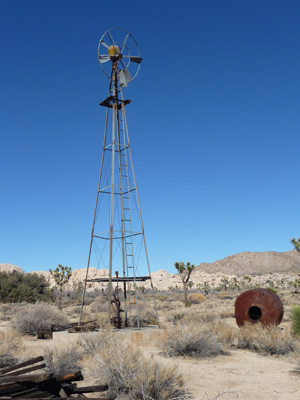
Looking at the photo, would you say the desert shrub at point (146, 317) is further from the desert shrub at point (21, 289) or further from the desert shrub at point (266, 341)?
the desert shrub at point (21, 289)

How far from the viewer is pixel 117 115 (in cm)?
1836

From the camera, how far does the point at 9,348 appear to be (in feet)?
35.3

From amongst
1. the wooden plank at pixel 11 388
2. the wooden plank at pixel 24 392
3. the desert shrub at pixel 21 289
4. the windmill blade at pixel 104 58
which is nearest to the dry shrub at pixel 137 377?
the wooden plank at pixel 24 392

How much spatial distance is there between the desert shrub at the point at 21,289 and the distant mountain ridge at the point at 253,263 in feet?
357

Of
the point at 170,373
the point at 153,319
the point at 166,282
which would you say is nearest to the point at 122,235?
the point at 153,319

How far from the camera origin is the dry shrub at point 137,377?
24.8 feet

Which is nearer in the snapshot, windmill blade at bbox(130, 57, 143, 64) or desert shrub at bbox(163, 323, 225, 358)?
desert shrub at bbox(163, 323, 225, 358)

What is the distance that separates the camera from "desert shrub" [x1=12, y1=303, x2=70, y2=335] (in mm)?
17938

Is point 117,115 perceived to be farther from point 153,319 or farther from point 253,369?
point 253,369

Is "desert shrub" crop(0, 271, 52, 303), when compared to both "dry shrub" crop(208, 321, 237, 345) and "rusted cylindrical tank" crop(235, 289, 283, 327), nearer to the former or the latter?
"rusted cylindrical tank" crop(235, 289, 283, 327)

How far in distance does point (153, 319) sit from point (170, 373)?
12.2 m

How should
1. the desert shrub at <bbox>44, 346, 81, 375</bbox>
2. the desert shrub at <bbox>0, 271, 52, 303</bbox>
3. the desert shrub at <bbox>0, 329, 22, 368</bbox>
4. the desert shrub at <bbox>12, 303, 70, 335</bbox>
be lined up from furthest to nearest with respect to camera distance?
the desert shrub at <bbox>0, 271, 52, 303</bbox> < the desert shrub at <bbox>12, 303, 70, 335</bbox> < the desert shrub at <bbox>0, 329, 22, 368</bbox> < the desert shrub at <bbox>44, 346, 81, 375</bbox>

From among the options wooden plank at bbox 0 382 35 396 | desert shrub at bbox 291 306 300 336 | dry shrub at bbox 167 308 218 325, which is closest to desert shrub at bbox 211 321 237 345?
desert shrub at bbox 291 306 300 336

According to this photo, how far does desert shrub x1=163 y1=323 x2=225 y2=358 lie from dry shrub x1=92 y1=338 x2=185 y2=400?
350 centimetres
